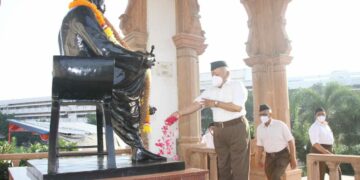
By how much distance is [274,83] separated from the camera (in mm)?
5297

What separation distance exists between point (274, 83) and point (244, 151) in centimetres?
265

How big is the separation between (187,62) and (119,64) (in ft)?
12.0

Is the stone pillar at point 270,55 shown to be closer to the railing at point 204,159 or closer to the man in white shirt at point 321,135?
the man in white shirt at point 321,135

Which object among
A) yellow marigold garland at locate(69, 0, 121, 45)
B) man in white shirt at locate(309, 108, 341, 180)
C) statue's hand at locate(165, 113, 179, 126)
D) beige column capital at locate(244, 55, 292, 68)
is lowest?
man in white shirt at locate(309, 108, 341, 180)

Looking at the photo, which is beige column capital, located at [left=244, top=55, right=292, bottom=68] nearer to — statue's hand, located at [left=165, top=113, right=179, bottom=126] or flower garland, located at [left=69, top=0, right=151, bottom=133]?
statue's hand, located at [left=165, top=113, right=179, bottom=126]

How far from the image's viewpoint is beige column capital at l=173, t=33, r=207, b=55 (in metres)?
5.59

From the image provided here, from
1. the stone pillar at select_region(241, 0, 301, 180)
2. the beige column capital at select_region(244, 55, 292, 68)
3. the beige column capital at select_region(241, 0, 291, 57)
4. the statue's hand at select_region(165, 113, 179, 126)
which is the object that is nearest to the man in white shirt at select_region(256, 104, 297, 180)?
the stone pillar at select_region(241, 0, 301, 180)

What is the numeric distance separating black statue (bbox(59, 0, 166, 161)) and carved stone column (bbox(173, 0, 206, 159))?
11.2 ft

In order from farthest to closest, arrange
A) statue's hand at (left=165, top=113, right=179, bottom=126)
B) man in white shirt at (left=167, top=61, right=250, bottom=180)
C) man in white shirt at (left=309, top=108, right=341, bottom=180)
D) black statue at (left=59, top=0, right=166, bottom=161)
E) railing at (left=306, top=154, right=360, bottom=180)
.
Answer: man in white shirt at (left=309, top=108, right=341, bottom=180) < man in white shirt at (left=167, top=61, right=250, bottom=180) < railing at (left=306, top=154, right=360, bottom=180) < statue's hand at (left=165, top=113, right=179, bottom=126) < black statue at (left=59, top=0, right=166, bottom=161)

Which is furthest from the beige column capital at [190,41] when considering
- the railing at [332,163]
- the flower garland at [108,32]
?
the flower garland at [108,32]

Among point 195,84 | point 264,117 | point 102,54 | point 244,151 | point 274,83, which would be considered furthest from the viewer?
point 195,84

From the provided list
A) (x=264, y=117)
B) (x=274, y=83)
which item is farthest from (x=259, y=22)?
(x=264, y=117)

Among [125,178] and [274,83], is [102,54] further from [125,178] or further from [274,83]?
[274,83]

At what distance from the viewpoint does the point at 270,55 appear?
17.3 ft
